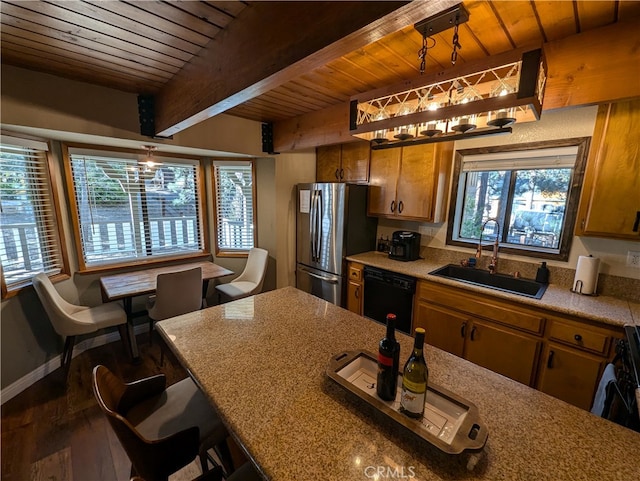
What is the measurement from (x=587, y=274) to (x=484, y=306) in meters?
0.74

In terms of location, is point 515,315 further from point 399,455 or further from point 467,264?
point 399,455

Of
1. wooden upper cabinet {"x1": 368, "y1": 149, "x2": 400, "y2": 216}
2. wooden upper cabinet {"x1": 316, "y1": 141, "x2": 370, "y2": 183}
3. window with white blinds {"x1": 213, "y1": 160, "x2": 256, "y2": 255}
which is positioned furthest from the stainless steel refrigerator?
window with white blinds {"x1": 213, "y1": 160, "x2": 256, "y2": 255}

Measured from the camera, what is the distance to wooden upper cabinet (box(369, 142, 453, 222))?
101 inches

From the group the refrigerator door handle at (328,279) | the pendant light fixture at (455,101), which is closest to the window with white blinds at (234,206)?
the refrigerator door handle at (328,279)

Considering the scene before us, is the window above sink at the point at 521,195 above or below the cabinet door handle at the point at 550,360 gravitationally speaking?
above

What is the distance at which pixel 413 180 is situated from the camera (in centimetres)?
270

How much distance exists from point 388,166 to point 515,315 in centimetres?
178

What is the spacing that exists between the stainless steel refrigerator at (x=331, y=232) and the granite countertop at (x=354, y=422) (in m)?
1.68

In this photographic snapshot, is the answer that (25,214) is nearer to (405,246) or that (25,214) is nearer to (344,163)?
(344,163)

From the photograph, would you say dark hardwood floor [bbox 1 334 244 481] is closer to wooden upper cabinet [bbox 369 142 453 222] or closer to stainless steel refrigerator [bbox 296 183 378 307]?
stainless steel refrigerator [bbox 296 183 378 307]

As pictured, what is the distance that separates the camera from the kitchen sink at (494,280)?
87.2 inches

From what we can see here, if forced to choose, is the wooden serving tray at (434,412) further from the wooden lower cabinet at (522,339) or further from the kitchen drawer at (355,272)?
the kitchen drawer at (355,272)

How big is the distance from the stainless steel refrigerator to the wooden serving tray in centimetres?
194

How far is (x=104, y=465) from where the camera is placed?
1.60 m
